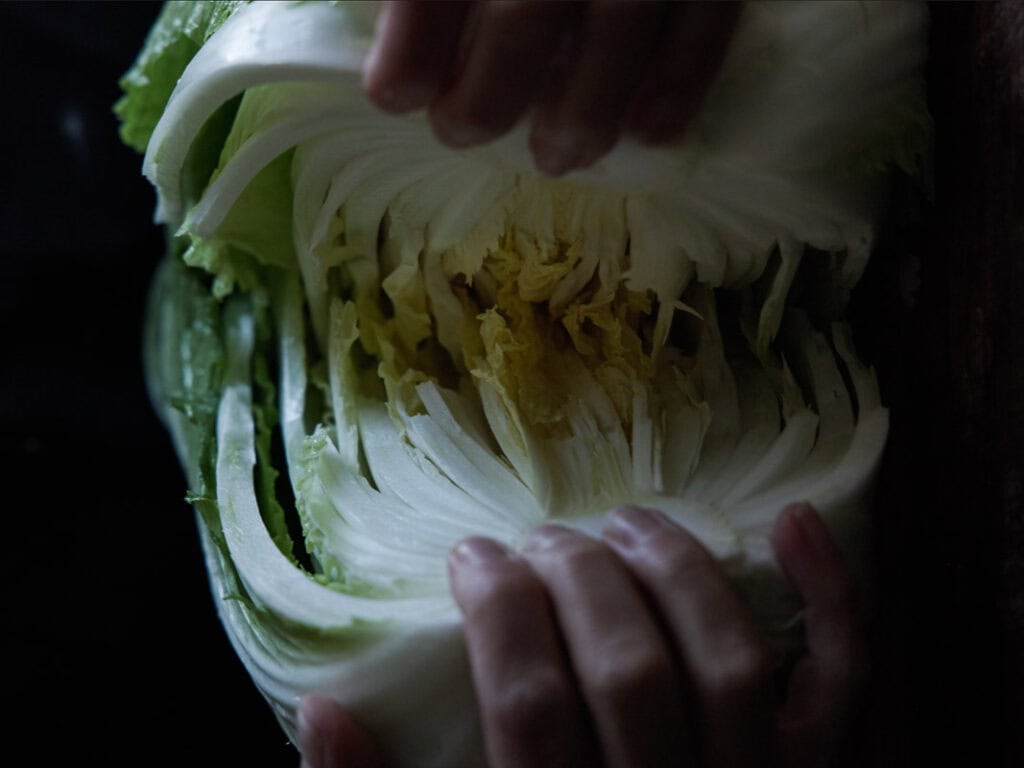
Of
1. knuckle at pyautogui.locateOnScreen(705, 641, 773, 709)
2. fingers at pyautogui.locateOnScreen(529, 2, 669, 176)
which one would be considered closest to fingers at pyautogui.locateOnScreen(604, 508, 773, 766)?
knuckle at pyautogui.locateOnScreen(705, 641, 773, 709)

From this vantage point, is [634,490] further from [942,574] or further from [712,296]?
[942,574]

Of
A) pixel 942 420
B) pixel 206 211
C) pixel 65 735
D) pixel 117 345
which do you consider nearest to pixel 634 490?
pixel 942 420

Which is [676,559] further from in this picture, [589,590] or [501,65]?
[501,65]

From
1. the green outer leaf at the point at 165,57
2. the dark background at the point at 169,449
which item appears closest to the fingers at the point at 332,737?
the dark background at the point at 169,449

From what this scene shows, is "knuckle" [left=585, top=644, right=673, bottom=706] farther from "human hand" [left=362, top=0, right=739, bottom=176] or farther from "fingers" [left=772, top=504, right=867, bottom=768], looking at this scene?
"human hand" [left=362, top=0, right=739, bottom=176]

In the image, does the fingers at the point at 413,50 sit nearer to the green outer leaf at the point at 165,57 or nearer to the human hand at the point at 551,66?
the human hand at the point at 551,66

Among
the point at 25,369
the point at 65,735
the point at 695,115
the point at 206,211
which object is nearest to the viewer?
the point at 695,115

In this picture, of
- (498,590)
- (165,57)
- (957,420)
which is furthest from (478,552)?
(165,57)
